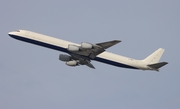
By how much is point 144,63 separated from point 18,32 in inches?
993

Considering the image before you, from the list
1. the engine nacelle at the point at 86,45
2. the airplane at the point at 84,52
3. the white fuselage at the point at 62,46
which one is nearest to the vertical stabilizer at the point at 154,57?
the airplane at the point at 84,52

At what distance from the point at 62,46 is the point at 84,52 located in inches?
168

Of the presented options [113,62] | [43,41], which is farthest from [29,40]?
[113,62]

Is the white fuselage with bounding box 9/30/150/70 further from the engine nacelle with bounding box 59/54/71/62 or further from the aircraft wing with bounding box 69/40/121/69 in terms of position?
the engine nacelle with bounding box 59/54/71/62

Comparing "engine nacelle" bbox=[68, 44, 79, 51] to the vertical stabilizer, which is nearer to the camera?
"engine nacelle" bbox=[68, 44, 79, 51]

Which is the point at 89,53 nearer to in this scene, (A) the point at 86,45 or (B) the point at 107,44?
(A) the point at 86,45

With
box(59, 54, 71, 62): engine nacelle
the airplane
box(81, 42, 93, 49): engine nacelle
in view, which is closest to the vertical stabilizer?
the airplane

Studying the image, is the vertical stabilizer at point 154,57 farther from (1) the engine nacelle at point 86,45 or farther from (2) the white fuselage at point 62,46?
(1) the engine nacelle at point 86,45

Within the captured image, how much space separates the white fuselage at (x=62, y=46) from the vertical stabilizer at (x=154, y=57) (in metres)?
1.68

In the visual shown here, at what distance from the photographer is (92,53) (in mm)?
81500

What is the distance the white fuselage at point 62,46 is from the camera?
8100 centimetres

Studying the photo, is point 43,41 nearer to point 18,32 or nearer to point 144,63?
point 18,32

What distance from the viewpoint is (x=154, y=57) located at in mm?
88438

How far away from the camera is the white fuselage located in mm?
81000
